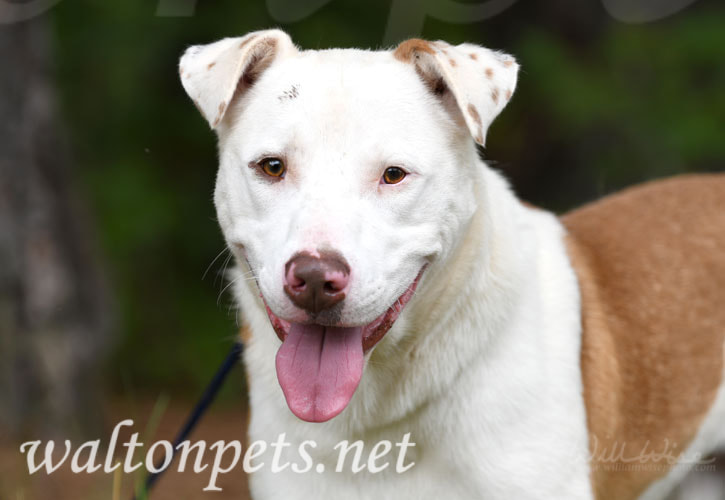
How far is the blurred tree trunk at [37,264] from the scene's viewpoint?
5.04 metres

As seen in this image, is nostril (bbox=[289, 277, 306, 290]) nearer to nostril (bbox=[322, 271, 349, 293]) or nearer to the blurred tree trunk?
nostril (bbox=[322, 271, 349, 293])

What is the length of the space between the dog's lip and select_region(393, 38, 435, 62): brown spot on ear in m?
0.66

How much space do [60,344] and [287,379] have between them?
3.33 meters

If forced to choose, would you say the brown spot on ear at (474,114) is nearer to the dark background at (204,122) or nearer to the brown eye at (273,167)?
the brown eye at (273,167)

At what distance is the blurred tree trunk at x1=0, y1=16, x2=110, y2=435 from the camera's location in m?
5.04

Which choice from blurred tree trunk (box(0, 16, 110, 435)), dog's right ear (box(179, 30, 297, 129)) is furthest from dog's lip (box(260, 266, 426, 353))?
blurred tree trunk (box(0, 16, 110, 435))

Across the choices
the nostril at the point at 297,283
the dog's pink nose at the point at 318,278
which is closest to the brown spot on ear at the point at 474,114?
the dog's pink nose at the point at 318,278

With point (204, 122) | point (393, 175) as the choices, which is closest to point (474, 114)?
point (393, 175)

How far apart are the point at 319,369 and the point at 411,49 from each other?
100 cm

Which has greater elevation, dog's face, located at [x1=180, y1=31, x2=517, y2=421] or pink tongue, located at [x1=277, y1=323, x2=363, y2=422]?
dog's face, located at [x1=180, y1=31, x2=517, y2=421]

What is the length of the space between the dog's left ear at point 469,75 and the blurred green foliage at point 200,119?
414 centimetres

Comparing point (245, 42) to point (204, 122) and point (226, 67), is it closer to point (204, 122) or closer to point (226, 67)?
point (226, 67)

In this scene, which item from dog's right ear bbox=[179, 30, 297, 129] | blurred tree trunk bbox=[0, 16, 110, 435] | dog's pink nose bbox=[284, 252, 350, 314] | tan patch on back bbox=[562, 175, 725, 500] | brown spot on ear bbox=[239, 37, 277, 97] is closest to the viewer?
dog's pink nose bbox=[284, 252, 350, 314]

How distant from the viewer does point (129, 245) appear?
23.2 feet
